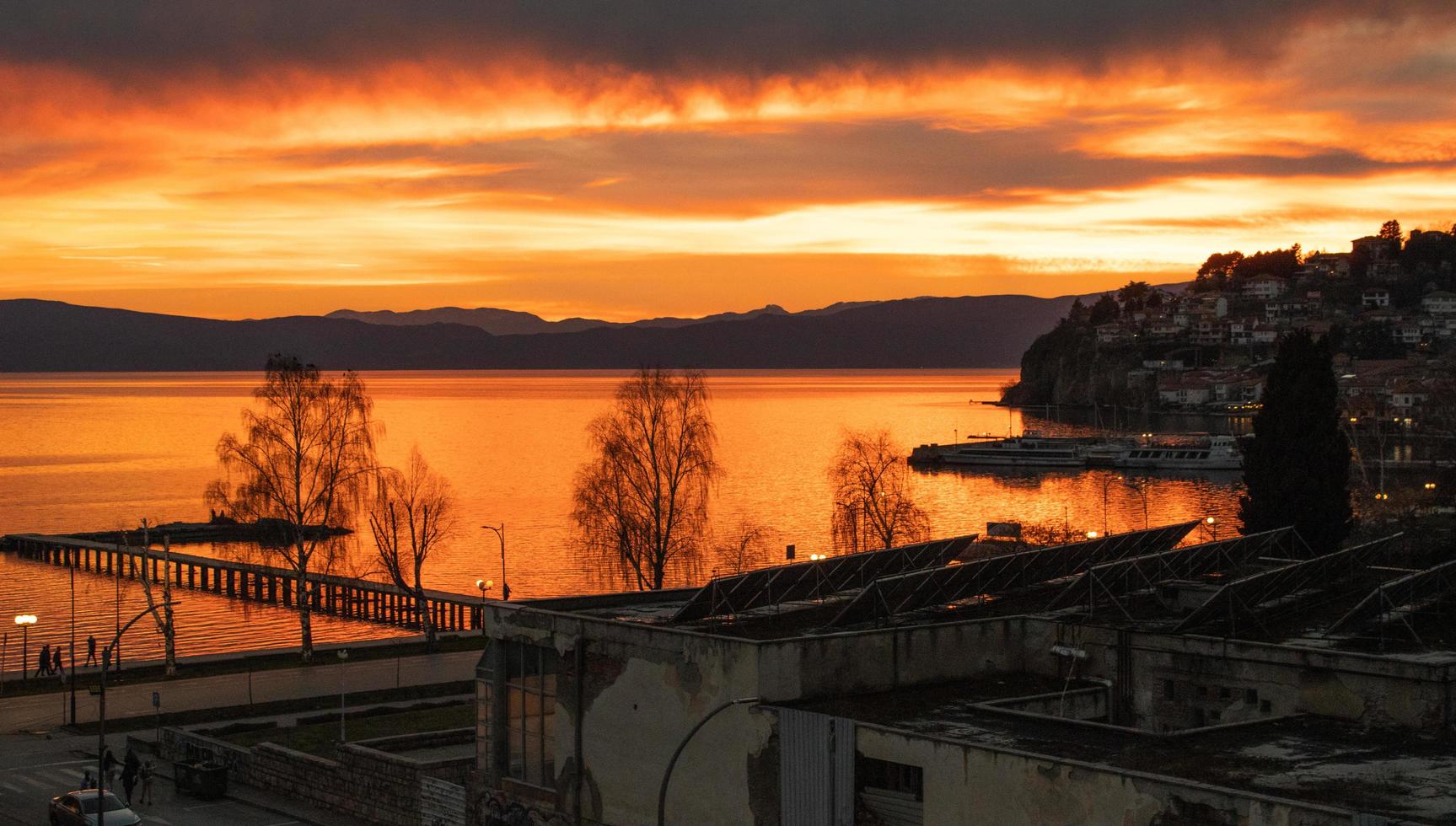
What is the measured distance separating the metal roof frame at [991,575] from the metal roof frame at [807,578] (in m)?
2.03

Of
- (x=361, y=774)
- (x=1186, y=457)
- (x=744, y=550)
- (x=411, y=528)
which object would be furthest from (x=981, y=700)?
(x=1186, y=457)

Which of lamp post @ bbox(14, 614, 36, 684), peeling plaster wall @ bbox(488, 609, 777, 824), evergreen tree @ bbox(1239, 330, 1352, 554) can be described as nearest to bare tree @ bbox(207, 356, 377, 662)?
lamp post @ bbox(14, 614, 36, 684)

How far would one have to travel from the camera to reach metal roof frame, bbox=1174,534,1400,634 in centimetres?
2789

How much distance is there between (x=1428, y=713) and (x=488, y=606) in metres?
18.0

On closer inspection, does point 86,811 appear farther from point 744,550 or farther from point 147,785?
point 744,550

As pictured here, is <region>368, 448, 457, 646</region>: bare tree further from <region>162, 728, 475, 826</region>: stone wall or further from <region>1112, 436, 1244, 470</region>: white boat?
<region>1112, 436, 1244, 470</region>: white boat

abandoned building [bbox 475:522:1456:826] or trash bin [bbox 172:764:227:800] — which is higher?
abandoned building [bbox 475:522:1456:826]

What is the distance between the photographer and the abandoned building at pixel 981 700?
799 inches

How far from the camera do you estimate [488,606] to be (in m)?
29.8

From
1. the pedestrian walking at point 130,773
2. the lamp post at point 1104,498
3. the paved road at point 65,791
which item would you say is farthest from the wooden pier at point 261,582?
the lamp post at point 1104,498

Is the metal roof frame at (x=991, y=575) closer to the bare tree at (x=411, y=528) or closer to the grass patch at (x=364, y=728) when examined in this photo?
the grass patch at (x=364, y=728)

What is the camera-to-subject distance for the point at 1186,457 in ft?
538

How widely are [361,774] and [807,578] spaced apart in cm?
1209

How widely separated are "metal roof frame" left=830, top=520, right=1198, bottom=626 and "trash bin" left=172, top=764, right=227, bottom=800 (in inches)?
683
